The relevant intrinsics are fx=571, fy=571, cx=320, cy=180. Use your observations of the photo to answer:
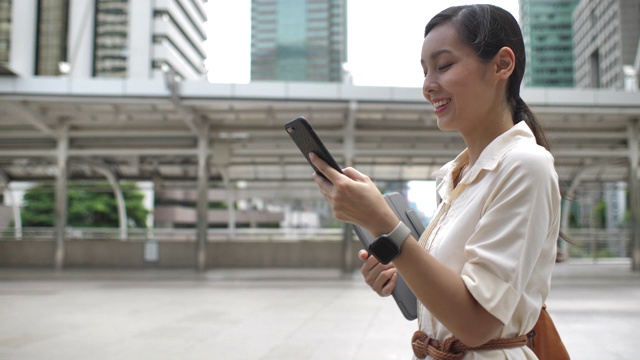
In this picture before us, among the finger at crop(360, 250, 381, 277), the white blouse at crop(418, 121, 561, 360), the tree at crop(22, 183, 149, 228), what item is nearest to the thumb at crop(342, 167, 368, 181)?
the white blouse at crop(418, 121, 561, 360)

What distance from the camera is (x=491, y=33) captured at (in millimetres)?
1226

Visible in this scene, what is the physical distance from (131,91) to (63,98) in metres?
1.66

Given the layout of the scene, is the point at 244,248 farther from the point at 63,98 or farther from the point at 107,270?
the point at 63,98

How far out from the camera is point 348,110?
14391mm

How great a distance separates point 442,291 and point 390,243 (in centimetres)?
13

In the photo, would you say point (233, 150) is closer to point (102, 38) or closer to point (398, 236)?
point (398, 236)

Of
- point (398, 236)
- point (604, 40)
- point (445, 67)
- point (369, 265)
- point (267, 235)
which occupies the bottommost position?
point (267, 235)

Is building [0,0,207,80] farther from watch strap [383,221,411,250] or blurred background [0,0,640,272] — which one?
watch strap [383,221,411,250]

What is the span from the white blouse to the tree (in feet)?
129

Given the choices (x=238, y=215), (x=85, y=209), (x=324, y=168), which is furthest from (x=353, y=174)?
(x=85, y=209)

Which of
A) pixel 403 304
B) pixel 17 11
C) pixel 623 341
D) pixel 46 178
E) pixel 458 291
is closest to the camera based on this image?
pixel 458 291

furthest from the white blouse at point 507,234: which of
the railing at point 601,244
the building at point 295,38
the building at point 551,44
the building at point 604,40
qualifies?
the building at point 604,40

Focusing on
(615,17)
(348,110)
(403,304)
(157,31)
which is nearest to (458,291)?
(403,304)

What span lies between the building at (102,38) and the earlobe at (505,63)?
12595 mm
